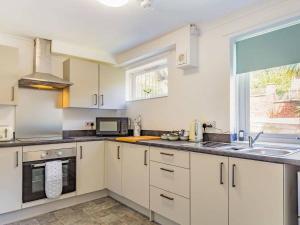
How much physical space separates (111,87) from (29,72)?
3.97ft

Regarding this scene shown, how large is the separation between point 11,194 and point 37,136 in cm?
87

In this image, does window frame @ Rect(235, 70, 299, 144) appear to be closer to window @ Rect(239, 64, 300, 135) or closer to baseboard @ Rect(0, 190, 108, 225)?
window @ Rect(239, 64, 300, 135)

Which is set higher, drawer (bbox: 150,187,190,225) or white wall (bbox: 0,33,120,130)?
white wall (bbox: 0,33,120,130)

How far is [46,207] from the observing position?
107 inches

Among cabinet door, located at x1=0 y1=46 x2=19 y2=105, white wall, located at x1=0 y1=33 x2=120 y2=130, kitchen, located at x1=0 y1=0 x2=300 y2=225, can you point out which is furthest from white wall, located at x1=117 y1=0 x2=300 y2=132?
cabinet door, located at x1=0 y1=46 x2=19 y2=105

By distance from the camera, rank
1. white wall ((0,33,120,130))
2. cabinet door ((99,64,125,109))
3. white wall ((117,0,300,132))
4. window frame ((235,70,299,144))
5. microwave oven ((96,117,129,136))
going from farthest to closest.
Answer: cabinet door ((99,64,125,109)) → microwave oven ((96,117,129,136)) → white wall ((0,33,120,130)) → window frame ((235,70,299,144)) → white wall ((117,0,300,132))

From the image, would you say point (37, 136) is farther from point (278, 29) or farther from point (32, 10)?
point (278, 29)

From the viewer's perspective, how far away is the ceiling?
2.15m

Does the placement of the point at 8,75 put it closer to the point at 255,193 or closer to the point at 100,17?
the point at 100,17

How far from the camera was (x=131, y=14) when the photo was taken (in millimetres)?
2350

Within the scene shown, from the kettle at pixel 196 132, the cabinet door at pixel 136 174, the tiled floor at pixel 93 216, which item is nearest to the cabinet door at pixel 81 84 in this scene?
the cabinet door at pixel 136 174

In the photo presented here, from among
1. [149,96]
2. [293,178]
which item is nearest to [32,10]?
[149,96]

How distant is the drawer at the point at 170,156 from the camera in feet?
6.73

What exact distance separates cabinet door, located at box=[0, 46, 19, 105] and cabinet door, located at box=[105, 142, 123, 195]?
4.41 ft
